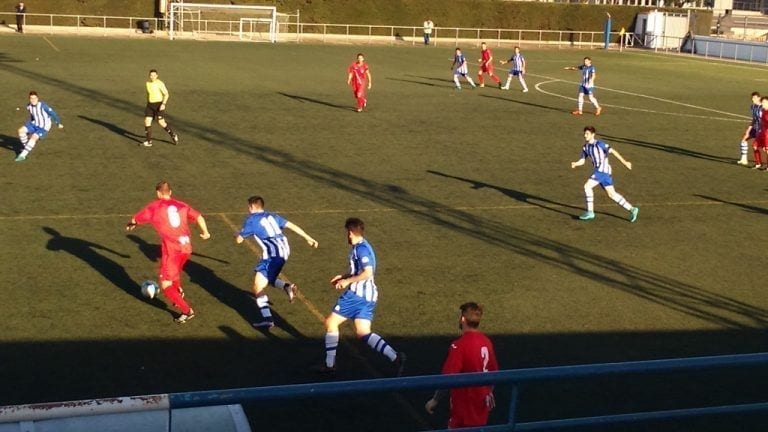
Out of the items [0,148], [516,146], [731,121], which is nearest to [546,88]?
[731,121]

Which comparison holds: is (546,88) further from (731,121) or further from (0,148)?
(0,148)

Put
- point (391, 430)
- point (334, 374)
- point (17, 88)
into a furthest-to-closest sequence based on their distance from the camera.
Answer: point (17, 88)
point (334, 374)
point (391, 430)

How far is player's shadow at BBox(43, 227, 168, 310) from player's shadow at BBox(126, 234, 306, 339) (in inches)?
24.7

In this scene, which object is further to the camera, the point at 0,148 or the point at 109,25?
the point at 109,25

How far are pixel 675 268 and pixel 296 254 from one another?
6.04 m

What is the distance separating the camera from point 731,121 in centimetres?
3384

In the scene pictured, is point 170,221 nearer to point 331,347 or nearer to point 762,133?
point 331,347

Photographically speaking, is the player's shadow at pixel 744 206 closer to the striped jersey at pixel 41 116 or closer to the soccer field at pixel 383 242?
the soccer field at pixel 383 242

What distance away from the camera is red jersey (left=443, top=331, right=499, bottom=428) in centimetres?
800

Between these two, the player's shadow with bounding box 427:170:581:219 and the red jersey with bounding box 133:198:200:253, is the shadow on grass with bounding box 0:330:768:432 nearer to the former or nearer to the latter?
the red jersey with bounding box 133:198:200:253

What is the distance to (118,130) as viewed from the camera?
2662 centimetres

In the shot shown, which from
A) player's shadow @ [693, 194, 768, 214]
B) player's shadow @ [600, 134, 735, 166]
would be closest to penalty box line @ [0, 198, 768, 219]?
player's shadow @ [693, 194, 768, 214]

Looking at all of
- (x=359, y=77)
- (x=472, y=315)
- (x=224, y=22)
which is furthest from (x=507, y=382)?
(x=224, y=22)

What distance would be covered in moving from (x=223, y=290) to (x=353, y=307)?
350cm
